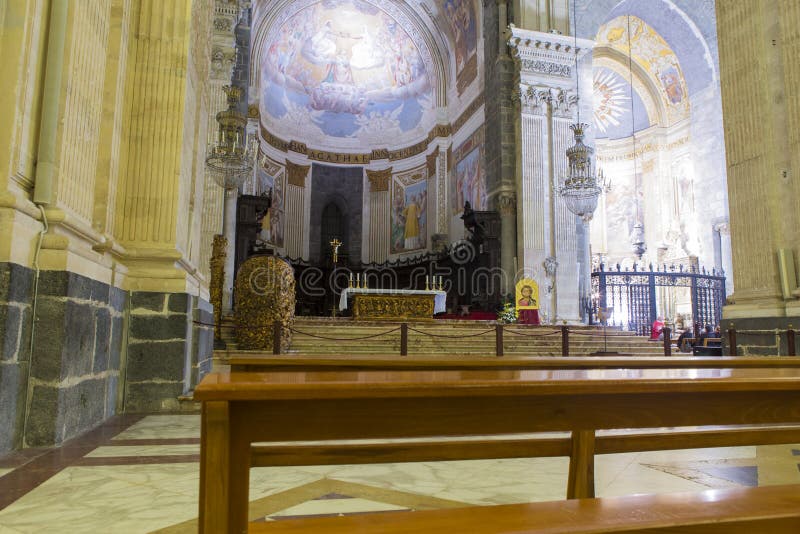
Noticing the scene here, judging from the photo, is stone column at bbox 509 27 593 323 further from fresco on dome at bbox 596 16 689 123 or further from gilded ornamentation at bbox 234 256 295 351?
gilded ornamentation at bbox 234 256 295 351

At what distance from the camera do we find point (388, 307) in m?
12.9

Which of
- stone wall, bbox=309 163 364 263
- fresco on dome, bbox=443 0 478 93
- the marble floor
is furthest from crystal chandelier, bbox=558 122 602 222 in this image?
stone wall, bbox=309 163 364 263

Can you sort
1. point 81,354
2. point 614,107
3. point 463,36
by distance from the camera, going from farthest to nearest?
point 614,107, point 463,36, point 81,354

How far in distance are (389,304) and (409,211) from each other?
8.70 metres

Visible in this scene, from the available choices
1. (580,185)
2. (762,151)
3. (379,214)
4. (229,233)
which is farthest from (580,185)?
(379,214)

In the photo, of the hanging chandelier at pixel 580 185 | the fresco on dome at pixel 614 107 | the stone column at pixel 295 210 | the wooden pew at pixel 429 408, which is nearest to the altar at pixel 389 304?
the hanging chandelier at pixel 580 185

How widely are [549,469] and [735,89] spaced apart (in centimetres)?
666

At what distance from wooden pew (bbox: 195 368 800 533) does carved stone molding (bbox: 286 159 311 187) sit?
20120mm

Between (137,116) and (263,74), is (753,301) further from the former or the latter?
(263,74)

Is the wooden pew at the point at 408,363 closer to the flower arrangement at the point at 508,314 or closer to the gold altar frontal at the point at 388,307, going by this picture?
the gold altar frontal at the point at 388,307

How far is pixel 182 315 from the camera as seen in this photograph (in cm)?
487

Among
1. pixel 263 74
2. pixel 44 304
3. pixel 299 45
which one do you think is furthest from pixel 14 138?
pixel 299 45

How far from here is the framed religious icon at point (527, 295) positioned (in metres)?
13.3

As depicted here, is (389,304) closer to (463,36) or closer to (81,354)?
(81,354)
